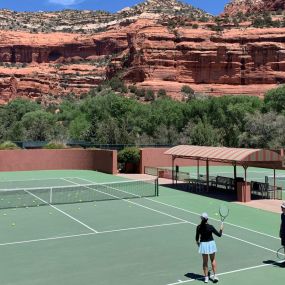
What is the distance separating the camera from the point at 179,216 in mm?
18094

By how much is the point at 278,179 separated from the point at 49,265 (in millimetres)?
24541

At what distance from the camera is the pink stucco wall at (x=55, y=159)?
127 ft

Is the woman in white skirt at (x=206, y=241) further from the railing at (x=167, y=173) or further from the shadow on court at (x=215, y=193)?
the railing at (x=167, y=173)

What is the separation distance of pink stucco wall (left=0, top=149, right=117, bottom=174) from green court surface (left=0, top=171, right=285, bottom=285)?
56.0 ft

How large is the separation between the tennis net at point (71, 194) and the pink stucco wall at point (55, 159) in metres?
10.8

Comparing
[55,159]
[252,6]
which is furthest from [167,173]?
[252,6]

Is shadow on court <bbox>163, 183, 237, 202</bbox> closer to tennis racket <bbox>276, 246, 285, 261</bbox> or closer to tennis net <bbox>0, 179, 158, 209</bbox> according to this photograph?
tennis net <bbox>0, 179, 158, 209</bbox>

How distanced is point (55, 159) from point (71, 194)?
54.5 ft

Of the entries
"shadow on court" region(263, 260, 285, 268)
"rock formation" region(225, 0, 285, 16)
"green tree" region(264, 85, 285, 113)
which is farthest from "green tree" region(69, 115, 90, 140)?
"rock formation" region(225, 0, 285, 16)

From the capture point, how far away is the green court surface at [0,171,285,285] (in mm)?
10555

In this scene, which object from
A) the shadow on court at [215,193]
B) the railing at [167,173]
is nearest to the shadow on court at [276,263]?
the shadow on court at [215,193]

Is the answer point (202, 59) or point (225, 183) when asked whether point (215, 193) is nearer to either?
point (225, 183)

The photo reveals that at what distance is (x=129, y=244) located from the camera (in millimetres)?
13523

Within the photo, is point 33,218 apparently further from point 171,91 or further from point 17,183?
point 171,91
